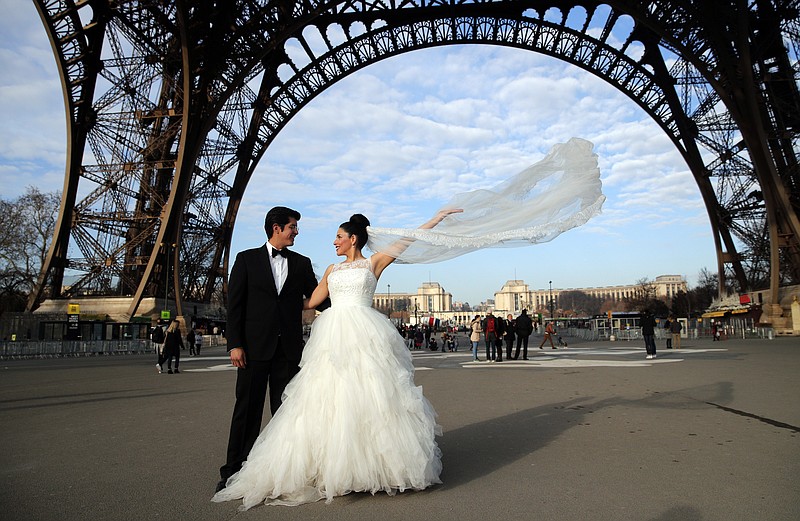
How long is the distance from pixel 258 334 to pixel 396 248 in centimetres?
115

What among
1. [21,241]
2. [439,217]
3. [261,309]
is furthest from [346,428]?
[21,241]

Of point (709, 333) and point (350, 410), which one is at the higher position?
point (350, 410)

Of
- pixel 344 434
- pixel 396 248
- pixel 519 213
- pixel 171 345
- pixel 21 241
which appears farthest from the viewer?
pixel 21 241

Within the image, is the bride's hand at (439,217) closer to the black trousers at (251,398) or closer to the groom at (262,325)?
the groom at (262,325)

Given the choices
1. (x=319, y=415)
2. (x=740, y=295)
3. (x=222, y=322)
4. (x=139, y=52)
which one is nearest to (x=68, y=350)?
(x=139, y=52)

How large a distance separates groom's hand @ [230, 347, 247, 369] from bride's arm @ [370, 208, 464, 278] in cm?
104

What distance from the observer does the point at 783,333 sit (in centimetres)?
2798

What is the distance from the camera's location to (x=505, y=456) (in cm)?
466

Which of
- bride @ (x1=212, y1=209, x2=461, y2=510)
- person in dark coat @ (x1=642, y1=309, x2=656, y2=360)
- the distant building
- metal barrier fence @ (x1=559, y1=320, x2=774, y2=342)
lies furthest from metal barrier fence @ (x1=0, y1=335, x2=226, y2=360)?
the distant building

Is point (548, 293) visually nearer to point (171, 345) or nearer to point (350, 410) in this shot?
point (171, 345)

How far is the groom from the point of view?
4039mm

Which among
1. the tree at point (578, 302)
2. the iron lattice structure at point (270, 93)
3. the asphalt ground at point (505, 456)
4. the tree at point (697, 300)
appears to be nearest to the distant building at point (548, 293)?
the tree at point (578, 302)

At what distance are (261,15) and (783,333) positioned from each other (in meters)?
26.8

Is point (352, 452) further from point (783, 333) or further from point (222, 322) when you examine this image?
point (222, 322)
